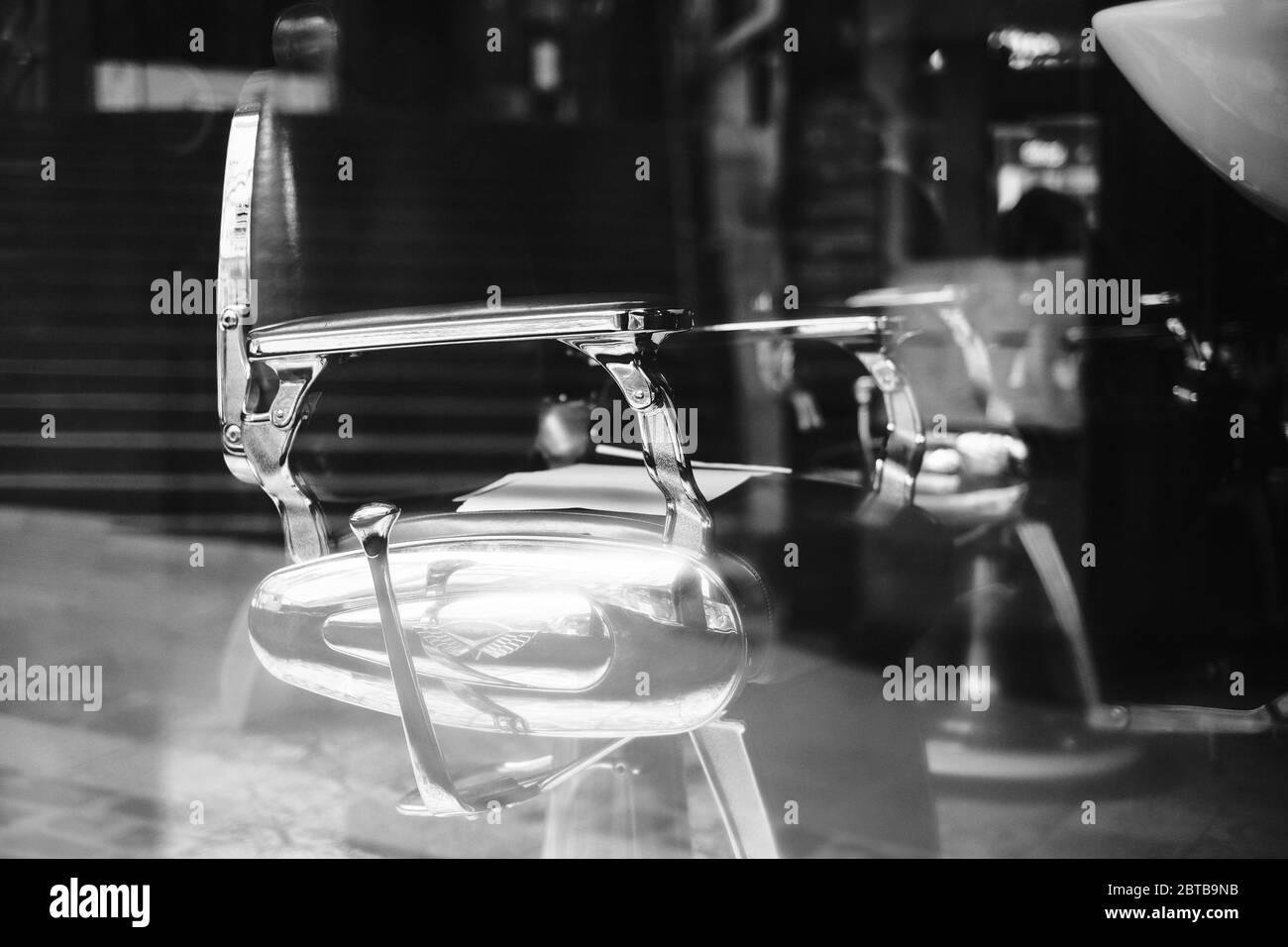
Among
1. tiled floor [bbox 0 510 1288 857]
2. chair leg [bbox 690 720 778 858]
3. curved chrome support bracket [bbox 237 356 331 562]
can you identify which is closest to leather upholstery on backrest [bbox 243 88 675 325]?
curved chrome support bracket [bbox 237 356 331 562]

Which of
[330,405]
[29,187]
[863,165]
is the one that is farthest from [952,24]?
[29,187]

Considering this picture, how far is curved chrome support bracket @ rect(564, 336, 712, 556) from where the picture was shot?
1.01 meters

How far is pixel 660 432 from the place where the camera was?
103cm

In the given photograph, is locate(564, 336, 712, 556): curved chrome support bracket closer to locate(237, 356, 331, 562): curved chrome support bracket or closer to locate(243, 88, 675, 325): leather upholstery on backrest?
locate(237, 356, 331, 562): curved chrome support bracket

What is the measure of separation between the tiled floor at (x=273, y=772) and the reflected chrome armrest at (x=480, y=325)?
680mm

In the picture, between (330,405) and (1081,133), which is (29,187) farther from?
(1081,133)

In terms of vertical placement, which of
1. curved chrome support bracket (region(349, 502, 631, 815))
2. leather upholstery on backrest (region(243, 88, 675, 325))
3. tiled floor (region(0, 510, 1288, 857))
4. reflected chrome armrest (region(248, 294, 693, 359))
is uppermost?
leather upholstery on backrest (region(243, 88, 675, 325))

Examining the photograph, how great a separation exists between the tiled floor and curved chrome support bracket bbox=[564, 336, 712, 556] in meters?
0.53

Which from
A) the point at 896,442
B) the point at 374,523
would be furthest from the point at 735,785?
the point at 374,523

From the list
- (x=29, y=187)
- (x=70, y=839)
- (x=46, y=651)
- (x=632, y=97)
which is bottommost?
(x=70, y=839)

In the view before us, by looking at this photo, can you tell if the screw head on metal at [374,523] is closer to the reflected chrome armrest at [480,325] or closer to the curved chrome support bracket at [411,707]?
the curved chrome support bracket at [411,707]
